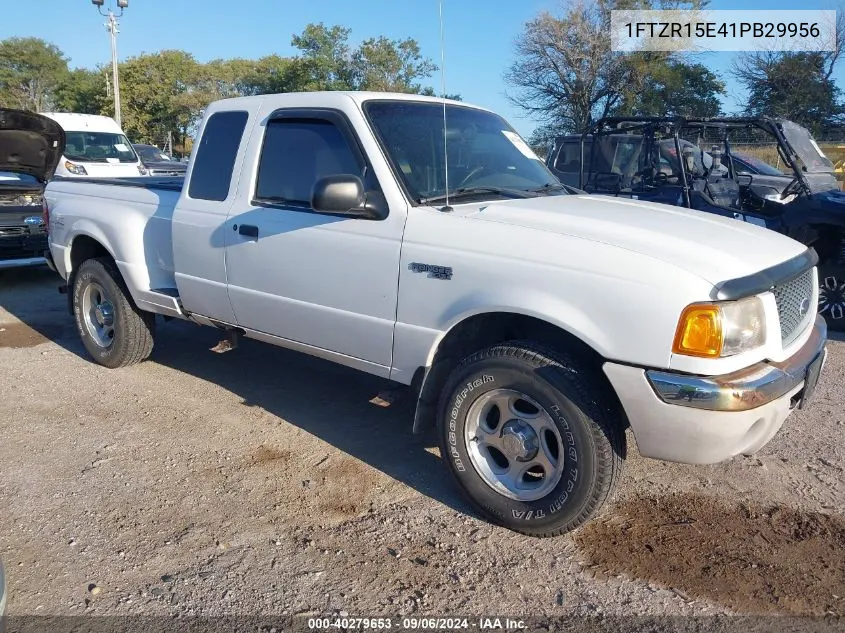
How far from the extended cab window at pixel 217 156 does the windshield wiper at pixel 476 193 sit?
57.8 inches

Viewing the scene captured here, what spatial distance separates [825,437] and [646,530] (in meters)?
1.78

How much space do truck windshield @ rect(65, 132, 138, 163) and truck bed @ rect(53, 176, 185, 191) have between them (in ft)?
34.9

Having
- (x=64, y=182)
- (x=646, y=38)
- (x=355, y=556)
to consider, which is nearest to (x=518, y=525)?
(x=355, y=556)

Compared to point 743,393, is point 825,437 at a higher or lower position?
lower

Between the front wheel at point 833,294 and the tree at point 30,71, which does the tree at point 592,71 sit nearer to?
the front wheel at point 833,294

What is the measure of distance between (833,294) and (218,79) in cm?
4452

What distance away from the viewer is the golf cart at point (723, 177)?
6938 millimetres

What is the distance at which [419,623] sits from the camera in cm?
276

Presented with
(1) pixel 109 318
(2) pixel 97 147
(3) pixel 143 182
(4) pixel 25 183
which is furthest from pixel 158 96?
(1) pixel 109 318

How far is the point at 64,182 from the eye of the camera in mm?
6008

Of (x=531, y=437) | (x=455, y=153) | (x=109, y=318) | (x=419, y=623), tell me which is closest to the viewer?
(x=419, y=623)

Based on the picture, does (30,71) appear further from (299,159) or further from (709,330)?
(709,330)

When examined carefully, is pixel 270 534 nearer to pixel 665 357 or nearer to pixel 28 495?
pixel 28 495

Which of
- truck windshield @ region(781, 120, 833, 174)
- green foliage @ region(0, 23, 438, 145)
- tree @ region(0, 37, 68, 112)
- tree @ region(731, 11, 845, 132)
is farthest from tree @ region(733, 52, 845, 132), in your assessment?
tree @ region(0, 37, 68, 112)
